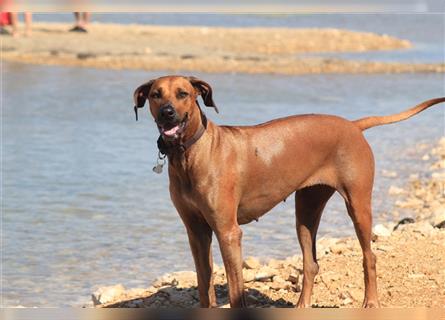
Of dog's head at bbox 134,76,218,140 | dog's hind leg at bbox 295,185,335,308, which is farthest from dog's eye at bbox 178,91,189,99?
dog's hind leg at bbox 295,185,335,308

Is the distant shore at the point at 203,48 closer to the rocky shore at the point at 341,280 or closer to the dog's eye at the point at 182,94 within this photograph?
the rocky shore at the point at 341,280

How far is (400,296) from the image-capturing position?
595 cm

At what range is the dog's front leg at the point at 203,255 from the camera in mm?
5133

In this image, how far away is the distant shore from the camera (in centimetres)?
2408

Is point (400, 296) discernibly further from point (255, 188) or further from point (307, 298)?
point (255, 188)

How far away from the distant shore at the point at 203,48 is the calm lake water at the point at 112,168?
1156 mm

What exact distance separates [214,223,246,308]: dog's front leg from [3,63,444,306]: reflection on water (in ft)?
7.39

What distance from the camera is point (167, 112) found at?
15.0ft

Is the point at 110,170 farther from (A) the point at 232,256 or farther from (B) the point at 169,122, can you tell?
(B) the point at 169,122

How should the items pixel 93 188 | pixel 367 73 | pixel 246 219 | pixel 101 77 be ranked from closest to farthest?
1. pixel 246 219
2. pixel 93 188
3. pixel 101 77
4. pixel 367 73

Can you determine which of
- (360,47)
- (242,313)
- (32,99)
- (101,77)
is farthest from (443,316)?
(360,47)

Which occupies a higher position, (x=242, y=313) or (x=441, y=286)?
(x=242, y=313)

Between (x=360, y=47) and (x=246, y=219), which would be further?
(x=360, y=47)

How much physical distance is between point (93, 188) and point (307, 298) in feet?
18.9
